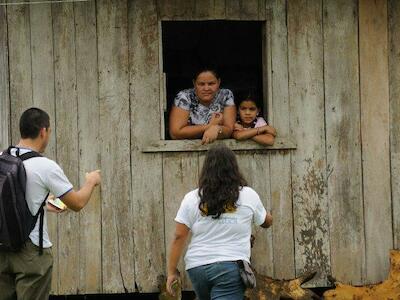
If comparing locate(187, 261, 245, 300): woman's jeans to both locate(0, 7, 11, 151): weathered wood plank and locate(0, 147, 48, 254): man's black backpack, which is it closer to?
locate(0, 147, 48, 254): man's black backpack

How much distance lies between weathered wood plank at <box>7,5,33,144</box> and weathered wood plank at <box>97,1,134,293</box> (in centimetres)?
61

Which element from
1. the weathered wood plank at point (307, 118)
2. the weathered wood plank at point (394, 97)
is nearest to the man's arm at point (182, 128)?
the weathered wood plank at point (307, 118)

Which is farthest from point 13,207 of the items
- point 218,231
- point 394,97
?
point 394,97

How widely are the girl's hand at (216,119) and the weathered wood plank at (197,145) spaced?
0.62 feet

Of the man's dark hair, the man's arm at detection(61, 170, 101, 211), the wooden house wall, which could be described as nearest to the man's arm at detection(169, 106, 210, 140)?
the wooden house wall

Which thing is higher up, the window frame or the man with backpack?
the window frame

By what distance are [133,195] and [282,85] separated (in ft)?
5.28

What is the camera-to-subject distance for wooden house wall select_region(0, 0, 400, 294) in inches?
340

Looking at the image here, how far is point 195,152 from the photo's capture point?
8727 mm

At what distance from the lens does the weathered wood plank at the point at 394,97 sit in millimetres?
8938

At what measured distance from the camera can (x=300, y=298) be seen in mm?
8602

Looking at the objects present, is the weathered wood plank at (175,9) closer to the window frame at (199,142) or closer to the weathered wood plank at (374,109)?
the window frame at (199,142)

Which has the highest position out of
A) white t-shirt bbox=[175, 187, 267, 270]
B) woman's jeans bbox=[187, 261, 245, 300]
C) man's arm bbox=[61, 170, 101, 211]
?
man's arm bbox=[61, 170, 101, 211]

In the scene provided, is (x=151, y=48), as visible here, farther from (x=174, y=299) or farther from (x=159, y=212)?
(x=174, y=299)
